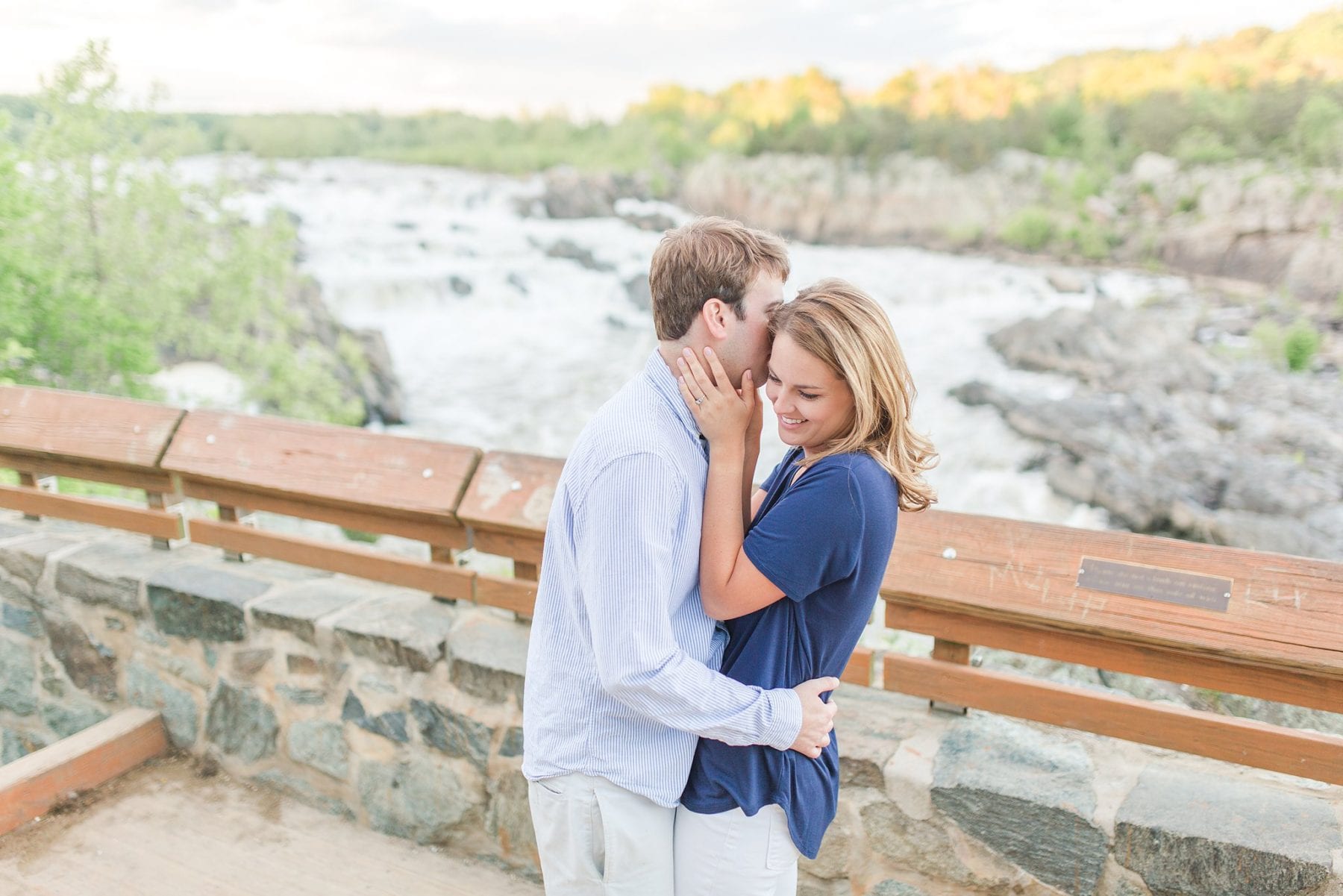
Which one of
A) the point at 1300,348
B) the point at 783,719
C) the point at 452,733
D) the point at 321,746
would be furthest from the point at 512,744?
the point at 1300,348

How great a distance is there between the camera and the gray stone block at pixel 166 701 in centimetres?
270

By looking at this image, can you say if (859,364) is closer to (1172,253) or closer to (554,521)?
(554,521)

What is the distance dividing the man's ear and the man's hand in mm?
488

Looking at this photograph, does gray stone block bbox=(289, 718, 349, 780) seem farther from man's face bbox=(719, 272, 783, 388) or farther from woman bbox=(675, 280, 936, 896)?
man's face bbox=(719, 272, 783, 388)

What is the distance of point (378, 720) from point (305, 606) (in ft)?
1.22

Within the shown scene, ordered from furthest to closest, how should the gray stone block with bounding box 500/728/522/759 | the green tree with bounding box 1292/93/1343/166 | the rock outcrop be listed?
the green tree with bounding box 1292/93/1343/166
the rock outcrop
the gray stone block with bounding box 500/728/522/759

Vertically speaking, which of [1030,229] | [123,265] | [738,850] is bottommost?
[738,850]

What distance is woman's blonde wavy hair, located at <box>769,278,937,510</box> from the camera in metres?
1.20

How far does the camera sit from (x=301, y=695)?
8.13 ft

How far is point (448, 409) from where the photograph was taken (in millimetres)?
14055

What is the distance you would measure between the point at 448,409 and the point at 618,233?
523cm

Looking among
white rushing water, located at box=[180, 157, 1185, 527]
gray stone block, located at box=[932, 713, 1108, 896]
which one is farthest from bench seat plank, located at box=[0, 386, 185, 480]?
white rushing water, located at box=[180, 157, 1185, 527]

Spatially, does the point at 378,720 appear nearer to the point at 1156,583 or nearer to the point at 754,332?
the point at 754,332

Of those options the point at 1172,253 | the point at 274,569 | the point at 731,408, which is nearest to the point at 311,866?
the point at 274,569
